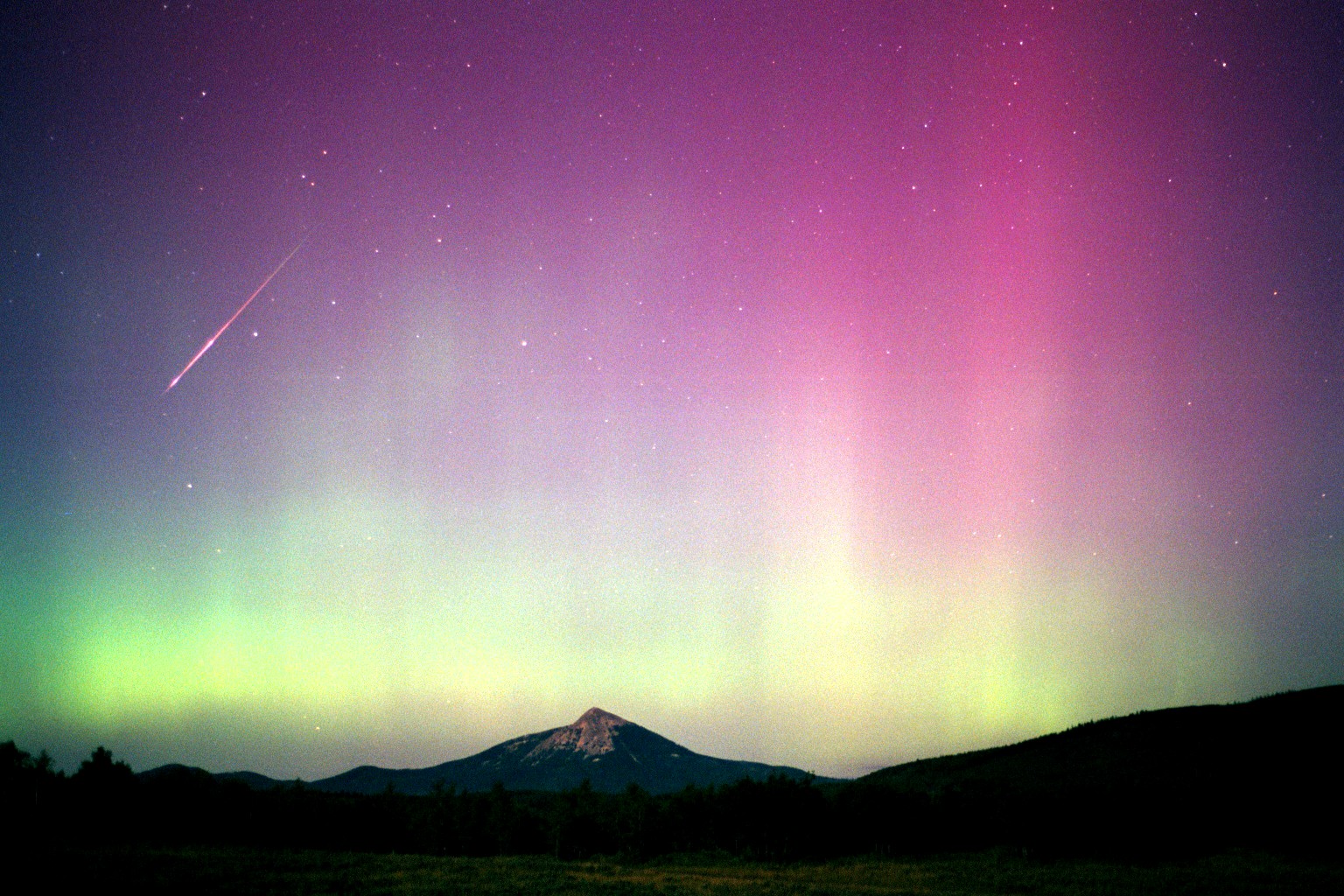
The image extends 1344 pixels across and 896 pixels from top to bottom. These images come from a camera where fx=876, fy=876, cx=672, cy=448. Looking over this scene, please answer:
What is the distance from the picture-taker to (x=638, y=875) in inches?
1507

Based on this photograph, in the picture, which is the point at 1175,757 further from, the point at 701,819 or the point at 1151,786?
the point at 701,819

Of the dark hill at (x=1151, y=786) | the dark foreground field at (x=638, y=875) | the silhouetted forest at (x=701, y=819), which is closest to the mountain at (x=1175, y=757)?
the dark hill at (x=1151, y=786)

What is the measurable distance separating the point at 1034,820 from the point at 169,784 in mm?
57024

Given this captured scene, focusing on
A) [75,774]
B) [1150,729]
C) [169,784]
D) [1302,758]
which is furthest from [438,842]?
[1150,729]

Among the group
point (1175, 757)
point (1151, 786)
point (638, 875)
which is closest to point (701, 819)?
point (638, 875)

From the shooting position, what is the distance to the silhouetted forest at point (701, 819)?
48062 millimetres

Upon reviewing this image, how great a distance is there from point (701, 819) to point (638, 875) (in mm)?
17897

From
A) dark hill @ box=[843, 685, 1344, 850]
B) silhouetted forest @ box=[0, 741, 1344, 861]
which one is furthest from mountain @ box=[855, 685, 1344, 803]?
silhouetted forest @ box=[0, 741, 1344, 861]

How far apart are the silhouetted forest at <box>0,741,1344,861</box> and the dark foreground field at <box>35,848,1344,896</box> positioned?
188 inches

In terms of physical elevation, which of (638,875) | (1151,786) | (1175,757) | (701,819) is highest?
(1175,757)

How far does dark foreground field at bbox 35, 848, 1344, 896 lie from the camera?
30.8 m

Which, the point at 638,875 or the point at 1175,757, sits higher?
the point at 1175,757

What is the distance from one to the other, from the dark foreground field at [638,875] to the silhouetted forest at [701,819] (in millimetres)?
4764

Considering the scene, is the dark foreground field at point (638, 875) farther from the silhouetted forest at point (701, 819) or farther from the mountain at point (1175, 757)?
the mountain at point (1175, 757)
